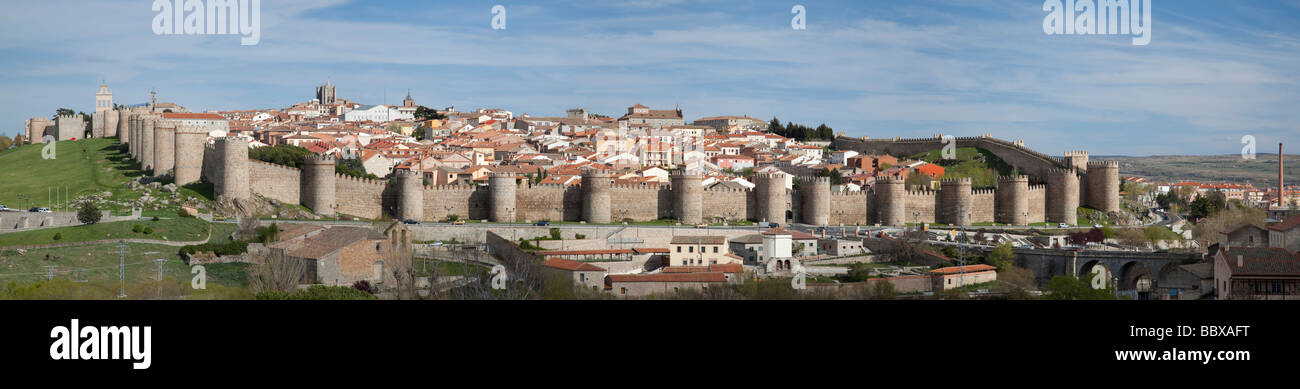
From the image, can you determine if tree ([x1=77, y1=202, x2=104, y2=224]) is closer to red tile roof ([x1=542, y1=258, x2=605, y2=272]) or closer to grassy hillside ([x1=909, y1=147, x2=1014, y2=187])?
red tile roof ([x1=542, y1=258, x2=605, y2=272])

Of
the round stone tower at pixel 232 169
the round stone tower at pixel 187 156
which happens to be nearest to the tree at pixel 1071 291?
the round stone tower at pixel 232 169

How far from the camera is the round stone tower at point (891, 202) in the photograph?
3033 centimetres

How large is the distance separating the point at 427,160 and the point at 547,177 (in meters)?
4.65

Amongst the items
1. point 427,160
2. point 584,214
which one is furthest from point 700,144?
point 584,214

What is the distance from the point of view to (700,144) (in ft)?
168

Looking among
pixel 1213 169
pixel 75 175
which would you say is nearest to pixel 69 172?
pixel 75 175

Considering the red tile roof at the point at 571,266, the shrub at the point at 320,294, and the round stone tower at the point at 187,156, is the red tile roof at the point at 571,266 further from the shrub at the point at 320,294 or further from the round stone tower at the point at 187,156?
the round stone tower at the point at 187,156

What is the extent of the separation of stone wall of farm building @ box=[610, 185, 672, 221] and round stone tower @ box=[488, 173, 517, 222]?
2477 millimetres

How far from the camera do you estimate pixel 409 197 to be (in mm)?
26312

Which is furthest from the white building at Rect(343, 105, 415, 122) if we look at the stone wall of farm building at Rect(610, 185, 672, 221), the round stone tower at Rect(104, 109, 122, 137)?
the stone wall of farm building at Rect(610, 185, 672, 221)

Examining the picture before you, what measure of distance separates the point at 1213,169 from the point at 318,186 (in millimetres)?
44325
